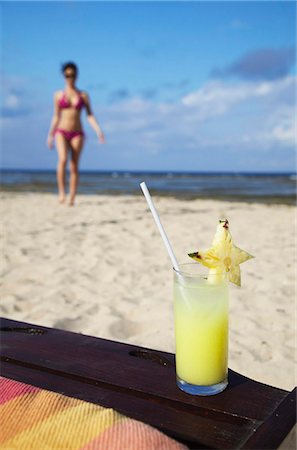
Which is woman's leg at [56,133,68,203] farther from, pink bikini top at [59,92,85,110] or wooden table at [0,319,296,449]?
wooden table at [0,319,296,449]

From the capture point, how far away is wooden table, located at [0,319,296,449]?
0.85 metres

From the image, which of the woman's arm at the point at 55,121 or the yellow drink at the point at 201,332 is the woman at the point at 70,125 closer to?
the woman's arm at the point at 55,121

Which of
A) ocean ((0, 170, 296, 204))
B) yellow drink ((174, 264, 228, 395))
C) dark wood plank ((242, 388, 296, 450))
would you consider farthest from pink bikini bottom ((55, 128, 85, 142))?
dark wood plank ((242, 388, 296, 450))

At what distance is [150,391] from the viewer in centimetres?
102

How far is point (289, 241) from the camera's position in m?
4.59

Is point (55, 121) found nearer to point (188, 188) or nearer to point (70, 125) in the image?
point (70, 125)

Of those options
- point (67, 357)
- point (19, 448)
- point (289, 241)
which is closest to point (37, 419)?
point (19, 448)

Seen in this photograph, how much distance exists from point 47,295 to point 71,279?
37cm

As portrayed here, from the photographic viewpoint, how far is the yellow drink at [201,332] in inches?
40.5

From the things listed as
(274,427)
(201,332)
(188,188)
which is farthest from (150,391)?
(188,188)

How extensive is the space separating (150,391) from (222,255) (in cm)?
33

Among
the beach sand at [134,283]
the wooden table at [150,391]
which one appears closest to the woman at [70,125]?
the beach sand at [134,283]

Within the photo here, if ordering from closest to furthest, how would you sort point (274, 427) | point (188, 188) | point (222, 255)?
point (274, 427)
point (222, 255)
point (188, 188)

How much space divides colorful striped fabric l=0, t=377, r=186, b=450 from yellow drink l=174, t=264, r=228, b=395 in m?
0.21
